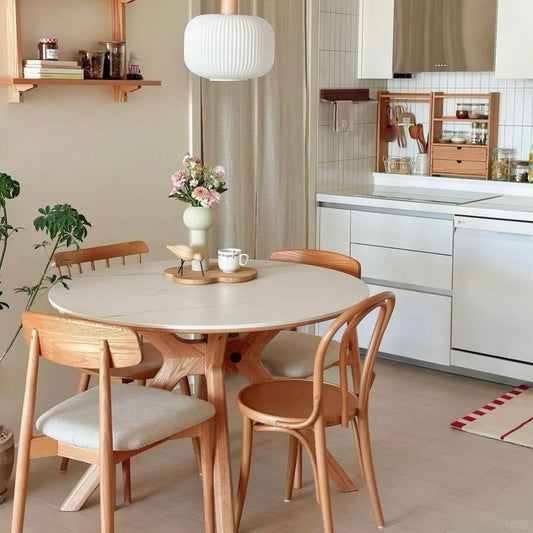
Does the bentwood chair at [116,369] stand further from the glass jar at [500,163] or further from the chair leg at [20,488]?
the glass jar at [500,163]

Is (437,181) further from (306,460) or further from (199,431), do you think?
(199,431)

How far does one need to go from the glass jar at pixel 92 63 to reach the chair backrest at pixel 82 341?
4.64 feet

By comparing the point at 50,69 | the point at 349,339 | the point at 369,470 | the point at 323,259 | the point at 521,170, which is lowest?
the point at 369,470

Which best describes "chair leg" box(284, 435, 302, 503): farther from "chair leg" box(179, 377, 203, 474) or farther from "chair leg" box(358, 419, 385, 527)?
"chair leg" box(179, 377, 203, 474)

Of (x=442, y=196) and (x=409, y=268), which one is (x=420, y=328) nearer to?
(x=409, y=268)

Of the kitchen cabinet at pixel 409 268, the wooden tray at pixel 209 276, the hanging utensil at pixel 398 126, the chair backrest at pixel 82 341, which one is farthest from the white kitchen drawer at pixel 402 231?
the chair backrest at pixel 82 341

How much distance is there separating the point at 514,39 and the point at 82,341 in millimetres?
3070

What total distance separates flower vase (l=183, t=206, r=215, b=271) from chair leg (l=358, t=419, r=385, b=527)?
885 millimetres

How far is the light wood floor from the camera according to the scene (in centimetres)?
319

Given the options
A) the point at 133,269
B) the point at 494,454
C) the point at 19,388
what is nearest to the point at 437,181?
the point at 494,454

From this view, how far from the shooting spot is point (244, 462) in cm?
306

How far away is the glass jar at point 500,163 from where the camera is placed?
509 cm

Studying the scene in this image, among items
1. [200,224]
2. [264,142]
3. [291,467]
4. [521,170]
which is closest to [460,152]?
[521,170]

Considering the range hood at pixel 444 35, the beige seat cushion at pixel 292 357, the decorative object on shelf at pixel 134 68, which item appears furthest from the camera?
the range hood at pixel 444 35
